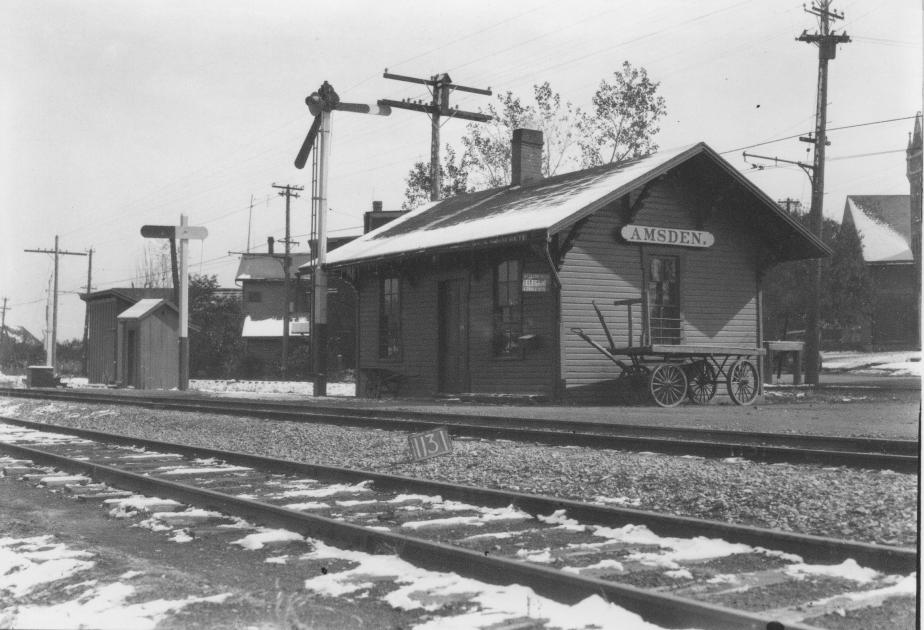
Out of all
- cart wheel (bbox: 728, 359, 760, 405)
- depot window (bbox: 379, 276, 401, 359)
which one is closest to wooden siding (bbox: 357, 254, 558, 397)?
depot window (bbox: 379, 276, 401, 359)

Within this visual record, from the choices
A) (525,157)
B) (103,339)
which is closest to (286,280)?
(103,339)

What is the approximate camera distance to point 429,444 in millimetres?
8969

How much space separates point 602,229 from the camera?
60.1 feet

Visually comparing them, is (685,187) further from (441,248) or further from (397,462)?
(397,462)

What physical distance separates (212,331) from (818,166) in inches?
1327

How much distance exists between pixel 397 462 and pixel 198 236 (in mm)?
20427

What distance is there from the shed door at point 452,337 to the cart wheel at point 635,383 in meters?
3.49

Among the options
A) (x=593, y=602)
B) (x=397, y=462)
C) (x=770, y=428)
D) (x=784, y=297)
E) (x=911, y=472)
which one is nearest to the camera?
(x=593, y=602)

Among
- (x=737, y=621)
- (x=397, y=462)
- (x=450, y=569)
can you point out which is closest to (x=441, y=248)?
(x=397, y=462)

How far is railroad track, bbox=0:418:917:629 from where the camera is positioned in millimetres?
3891

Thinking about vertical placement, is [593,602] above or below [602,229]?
below

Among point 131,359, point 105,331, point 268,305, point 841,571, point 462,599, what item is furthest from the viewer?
point 268,305

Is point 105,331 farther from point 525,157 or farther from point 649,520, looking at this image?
point 649,520

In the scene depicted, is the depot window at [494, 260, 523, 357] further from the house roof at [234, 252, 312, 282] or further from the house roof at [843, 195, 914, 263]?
the house roof at [234, 252, 312, 282]
